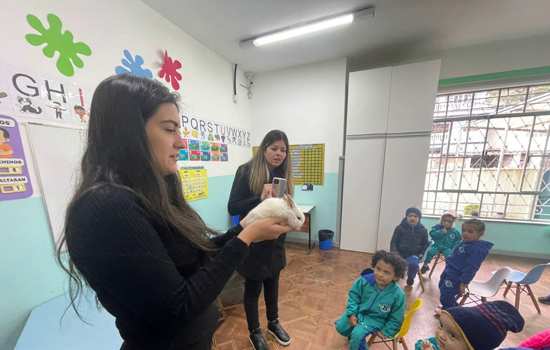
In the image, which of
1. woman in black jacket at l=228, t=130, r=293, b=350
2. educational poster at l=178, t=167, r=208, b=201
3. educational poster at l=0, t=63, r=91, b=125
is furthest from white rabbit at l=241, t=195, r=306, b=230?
educational poster at l=178, t=167, r=208, b=201

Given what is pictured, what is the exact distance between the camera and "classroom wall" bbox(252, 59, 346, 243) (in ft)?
9.56

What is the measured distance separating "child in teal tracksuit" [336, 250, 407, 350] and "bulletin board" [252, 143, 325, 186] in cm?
179

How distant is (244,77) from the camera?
315cm

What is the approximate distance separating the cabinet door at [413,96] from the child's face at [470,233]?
4.14 feet

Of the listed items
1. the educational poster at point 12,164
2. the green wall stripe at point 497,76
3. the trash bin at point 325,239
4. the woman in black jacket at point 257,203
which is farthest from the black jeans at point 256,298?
the green wall stripe at point 497,76

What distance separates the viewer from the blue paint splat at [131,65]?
63.4 inches

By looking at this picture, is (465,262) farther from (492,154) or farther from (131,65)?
(131,65)

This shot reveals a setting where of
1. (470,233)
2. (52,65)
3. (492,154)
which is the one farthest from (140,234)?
(492,154)

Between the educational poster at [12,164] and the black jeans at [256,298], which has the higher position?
the educational poster at [12,164]

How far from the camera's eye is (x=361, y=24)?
6.84ft

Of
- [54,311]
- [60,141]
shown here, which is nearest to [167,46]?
[60,141]

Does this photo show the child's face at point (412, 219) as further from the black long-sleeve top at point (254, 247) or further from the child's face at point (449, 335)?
the black long-sleeve top at point (254, 247)

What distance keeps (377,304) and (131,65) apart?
266 cm

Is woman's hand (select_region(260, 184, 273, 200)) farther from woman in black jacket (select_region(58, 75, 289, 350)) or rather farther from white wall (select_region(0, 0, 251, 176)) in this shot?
white wall (select_region(0, 0, 251, 176))
